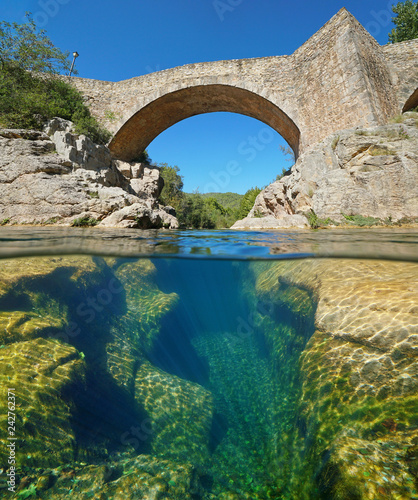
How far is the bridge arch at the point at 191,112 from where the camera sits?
14.8 metres

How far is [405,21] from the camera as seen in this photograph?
22.0 meters

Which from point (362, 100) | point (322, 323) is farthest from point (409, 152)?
point (322, 323)

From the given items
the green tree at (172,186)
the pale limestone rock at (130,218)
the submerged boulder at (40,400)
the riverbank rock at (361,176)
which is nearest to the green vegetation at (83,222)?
the pale limestone rock at (130,218)

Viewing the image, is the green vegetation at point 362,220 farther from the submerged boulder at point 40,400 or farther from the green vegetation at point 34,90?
the green vegetation at point 34,90

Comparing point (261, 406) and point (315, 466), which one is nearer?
point (315, 466)

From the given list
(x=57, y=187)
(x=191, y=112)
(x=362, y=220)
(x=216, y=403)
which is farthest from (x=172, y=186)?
(x=216, y=403)

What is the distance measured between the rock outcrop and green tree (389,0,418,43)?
2744cm

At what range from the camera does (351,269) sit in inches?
158

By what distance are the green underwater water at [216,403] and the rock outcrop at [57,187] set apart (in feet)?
13.2

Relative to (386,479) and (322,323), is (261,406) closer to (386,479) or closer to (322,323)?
(322,323)

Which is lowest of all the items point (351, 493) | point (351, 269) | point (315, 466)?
point (315, 466)

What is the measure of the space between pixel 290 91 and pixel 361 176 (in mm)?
8386

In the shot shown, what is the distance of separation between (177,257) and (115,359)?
6.71 ft

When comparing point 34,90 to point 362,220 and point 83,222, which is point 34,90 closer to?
→ point 83,222
